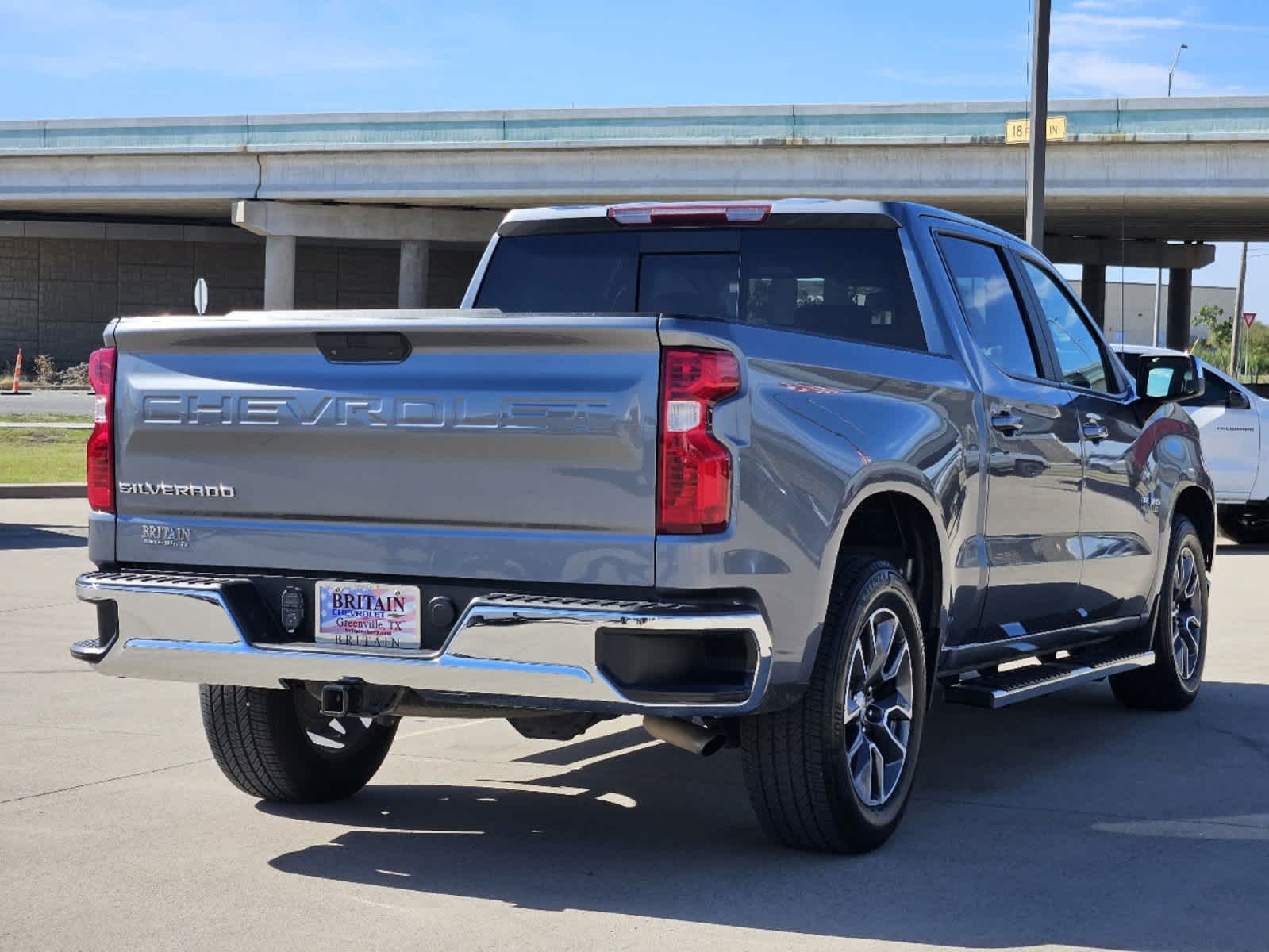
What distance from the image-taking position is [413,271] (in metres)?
55.4

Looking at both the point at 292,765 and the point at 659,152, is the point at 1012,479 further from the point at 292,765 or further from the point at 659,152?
the point at 659,152

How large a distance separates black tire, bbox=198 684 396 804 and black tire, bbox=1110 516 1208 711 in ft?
12.4

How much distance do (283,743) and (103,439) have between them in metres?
1.23

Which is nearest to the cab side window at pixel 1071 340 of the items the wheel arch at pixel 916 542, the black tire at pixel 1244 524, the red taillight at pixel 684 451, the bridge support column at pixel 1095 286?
the wheel arch at pixel 916 542

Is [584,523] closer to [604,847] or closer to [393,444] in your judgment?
[393,444]

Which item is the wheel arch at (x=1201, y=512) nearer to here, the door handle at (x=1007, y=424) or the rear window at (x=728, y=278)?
the door handle at (x=1007, y=424)

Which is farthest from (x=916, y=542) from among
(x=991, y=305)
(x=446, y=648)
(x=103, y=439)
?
(x=103, y=439)

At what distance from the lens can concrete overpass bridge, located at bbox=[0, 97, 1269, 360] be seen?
41688 millimetres

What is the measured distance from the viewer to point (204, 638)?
17.4 ft

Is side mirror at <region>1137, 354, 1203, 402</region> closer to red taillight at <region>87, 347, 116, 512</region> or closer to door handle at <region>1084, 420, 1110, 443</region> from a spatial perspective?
door handle at <region>1084, 420, 1110, 443</region>

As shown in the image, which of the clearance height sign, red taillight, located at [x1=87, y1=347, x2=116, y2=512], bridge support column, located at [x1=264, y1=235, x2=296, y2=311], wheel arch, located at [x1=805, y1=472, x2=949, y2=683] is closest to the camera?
red taillight, located at [x1=87, y1=347, x2=116, y2=512]

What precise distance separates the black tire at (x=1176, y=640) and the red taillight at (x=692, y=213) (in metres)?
2.94

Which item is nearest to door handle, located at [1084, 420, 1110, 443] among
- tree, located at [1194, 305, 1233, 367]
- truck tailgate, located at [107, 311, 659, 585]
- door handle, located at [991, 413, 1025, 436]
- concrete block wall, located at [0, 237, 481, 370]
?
door handle, located at [991, 413, 1025, 436]

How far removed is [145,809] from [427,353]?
2090mm
